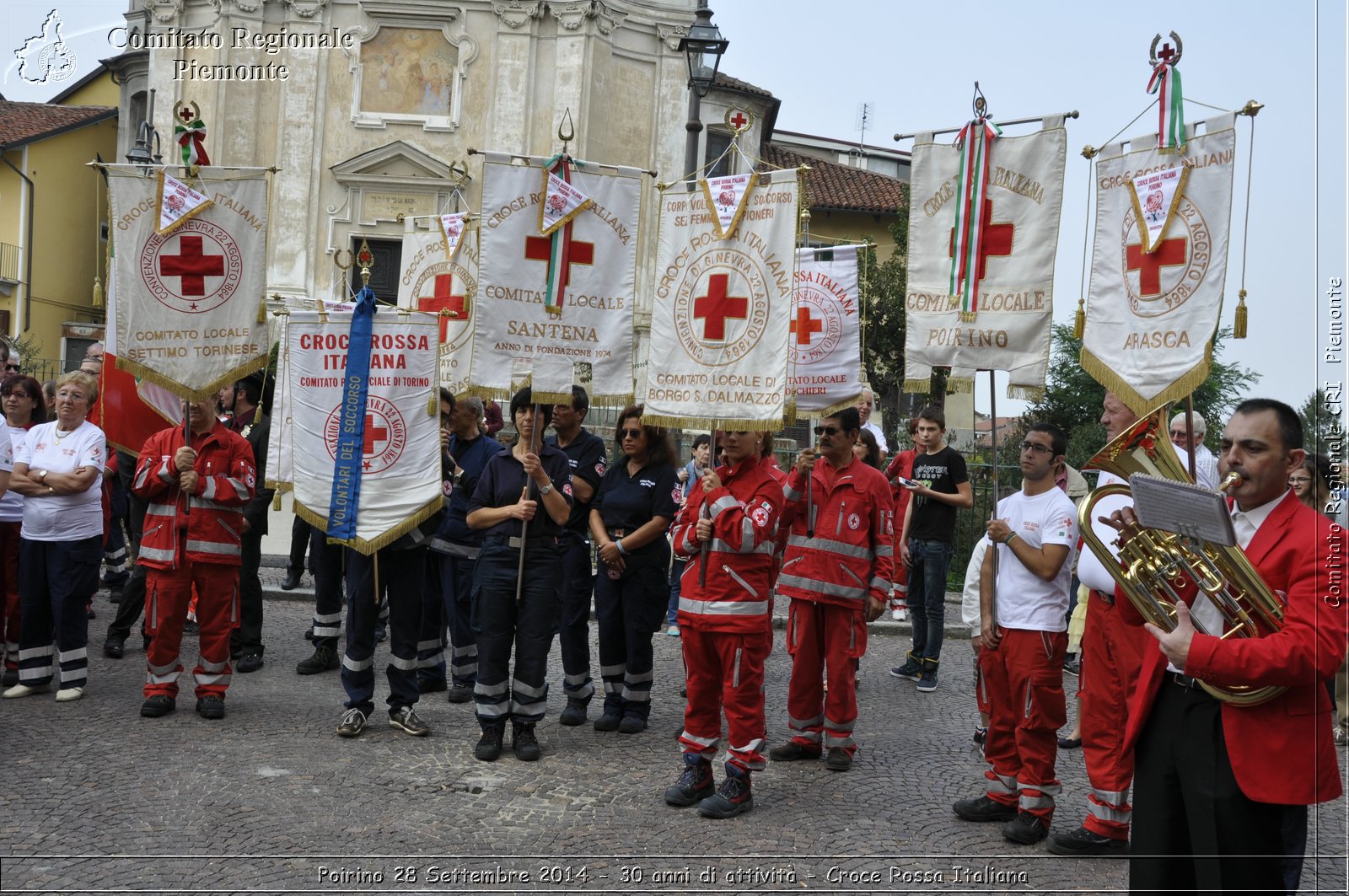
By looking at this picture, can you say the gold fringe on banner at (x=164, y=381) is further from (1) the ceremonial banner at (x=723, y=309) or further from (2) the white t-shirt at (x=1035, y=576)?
(2) the white t-shirt at (x=1035, y=576)

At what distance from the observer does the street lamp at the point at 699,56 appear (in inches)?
526

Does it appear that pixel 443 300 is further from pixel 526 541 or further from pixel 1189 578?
pixel 1189 578

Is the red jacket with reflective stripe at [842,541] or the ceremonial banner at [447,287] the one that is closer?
the red jacket with reflective stripe at [842,541]

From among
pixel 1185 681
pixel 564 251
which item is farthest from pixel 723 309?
pixel 1185 681

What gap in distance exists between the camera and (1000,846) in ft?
20.0

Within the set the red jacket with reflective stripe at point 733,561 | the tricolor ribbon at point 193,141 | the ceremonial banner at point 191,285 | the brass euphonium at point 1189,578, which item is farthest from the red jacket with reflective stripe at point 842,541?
the tricolor ribbon at point 193,141

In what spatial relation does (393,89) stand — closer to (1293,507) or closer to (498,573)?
(498,573)

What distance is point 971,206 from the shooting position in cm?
696

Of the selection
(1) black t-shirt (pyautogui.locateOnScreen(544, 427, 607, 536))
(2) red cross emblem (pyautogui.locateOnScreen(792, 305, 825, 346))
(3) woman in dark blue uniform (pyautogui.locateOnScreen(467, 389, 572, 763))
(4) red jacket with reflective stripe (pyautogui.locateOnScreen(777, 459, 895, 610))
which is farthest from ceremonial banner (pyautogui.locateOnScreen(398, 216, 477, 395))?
(4) red jacket with reflective stripe (pyautogui.locateOnScreen(777, 459, 895, 610))

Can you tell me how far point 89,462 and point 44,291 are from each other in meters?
32.2

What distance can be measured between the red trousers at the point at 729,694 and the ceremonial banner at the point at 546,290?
5.76 ft

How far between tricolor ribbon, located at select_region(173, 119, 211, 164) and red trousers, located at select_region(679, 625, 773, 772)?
181 inches

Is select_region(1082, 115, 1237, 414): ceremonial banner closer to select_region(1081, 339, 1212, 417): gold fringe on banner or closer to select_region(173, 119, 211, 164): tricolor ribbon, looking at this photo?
select_region(1081, 339, 1212, 417): gold fringe on banner

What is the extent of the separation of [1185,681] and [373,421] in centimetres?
519
